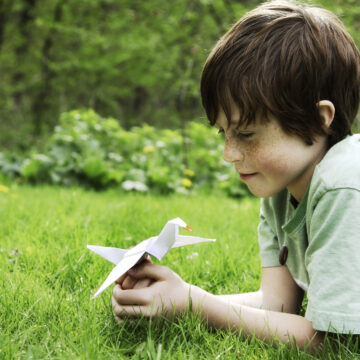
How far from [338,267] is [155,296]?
531 millimetres

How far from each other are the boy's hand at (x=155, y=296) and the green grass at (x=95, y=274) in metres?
0.04

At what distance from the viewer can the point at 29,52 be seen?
476 inches

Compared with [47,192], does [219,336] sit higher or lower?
higher

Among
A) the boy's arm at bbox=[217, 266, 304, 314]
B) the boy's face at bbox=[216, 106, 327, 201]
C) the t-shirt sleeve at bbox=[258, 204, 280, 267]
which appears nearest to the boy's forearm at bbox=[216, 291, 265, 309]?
the boy's arm at bbox=[217, 266, 304, 314]

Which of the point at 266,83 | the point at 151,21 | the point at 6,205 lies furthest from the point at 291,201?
the point at 151,21

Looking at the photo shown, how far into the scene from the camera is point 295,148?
136 centimetres

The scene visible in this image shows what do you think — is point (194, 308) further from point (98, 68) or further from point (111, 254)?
point (98, 68)

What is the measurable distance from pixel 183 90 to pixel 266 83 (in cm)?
403

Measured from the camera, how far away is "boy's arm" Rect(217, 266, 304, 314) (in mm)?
1679

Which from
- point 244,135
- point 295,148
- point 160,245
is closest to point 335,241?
point 295,148

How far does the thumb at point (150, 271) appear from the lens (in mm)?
Result: 1438

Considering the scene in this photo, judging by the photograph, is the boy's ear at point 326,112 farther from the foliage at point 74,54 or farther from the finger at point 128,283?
the foliage at point 74,54

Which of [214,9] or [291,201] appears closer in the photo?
[291,201]

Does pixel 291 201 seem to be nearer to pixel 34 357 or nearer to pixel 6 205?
pixel 34 357
